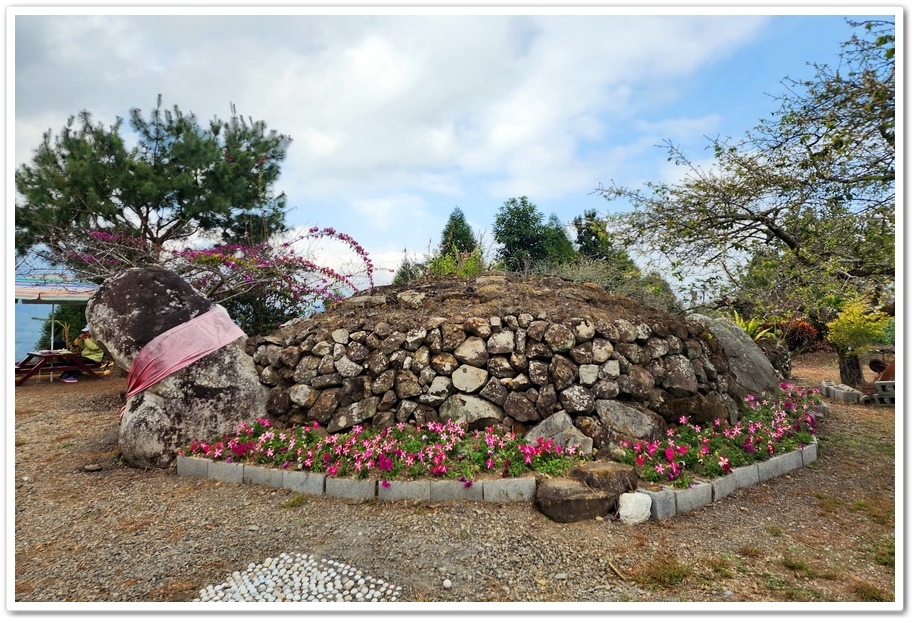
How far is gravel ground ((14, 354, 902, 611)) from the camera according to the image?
2.49m

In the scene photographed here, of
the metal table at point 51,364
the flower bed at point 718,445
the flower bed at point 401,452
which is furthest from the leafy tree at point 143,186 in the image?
the flower bed at point 718,445

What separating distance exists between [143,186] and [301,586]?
30.1 ft

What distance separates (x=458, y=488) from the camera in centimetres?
341

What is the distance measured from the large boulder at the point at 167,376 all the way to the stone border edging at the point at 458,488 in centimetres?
73

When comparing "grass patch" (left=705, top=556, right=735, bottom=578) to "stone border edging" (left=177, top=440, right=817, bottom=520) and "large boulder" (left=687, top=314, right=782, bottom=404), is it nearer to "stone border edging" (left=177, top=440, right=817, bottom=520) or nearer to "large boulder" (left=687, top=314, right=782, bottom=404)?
"stone border edging" (left=177, top=440, right=817, bottom=520)

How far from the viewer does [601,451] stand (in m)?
3.83

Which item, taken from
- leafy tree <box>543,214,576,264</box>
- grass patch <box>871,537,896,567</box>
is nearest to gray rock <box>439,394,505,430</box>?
grass patch <box>871,537,896,567</box>

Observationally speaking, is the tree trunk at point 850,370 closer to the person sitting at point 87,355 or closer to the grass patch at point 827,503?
the grass patch at point 827,503

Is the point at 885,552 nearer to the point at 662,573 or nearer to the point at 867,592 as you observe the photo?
the point at 867,592

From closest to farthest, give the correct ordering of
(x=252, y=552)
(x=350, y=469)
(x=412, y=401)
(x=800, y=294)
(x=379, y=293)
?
(x=252, y=552) → (x=350, y=469) → (x=800, y=294) → (x=412, y=401) → (x=379, y=293)

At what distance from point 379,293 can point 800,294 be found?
13.6 feet

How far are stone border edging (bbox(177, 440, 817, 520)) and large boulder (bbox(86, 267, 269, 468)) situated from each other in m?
0.73
